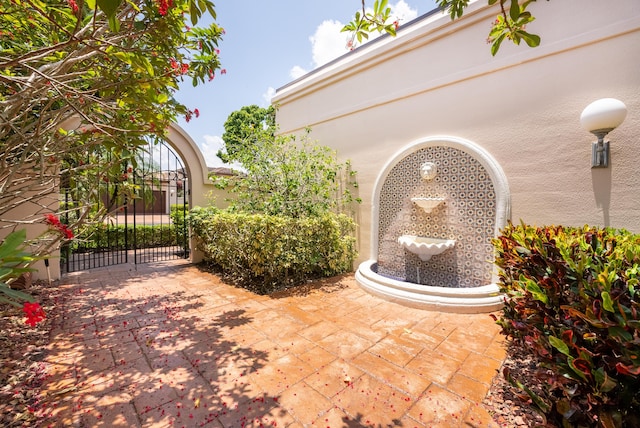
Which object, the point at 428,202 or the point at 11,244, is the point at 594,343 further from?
the point at 428,202

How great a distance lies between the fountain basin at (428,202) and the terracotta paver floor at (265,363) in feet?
7.41

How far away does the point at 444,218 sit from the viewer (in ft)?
18.6

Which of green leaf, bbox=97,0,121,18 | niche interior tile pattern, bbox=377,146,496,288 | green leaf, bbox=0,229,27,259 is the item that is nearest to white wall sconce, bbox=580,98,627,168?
niche interior tile pattern, bbox=377,146,496,288

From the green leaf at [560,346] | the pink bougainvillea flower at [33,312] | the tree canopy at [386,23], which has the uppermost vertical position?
the tree canopy at [386,23]

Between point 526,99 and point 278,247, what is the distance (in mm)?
5455

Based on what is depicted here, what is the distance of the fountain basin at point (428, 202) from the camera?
18.2 ft

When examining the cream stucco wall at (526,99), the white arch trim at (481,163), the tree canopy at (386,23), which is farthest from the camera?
the white arch trim at (481,163)

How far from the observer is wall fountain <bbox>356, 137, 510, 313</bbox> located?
4.66 m

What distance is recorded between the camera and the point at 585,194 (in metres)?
4.20

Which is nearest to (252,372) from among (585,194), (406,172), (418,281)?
(418,281)

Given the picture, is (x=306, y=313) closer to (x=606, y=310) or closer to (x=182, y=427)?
(x=182, y=427)

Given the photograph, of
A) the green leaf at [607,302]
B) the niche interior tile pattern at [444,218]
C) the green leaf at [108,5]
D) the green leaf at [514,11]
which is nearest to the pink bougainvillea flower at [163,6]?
the green leaf at [108,5]

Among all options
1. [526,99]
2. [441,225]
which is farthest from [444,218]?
[526,99]

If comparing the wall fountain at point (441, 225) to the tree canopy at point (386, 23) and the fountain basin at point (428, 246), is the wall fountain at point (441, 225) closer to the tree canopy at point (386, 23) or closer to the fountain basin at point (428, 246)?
the fountain basin at point (428, 246)
